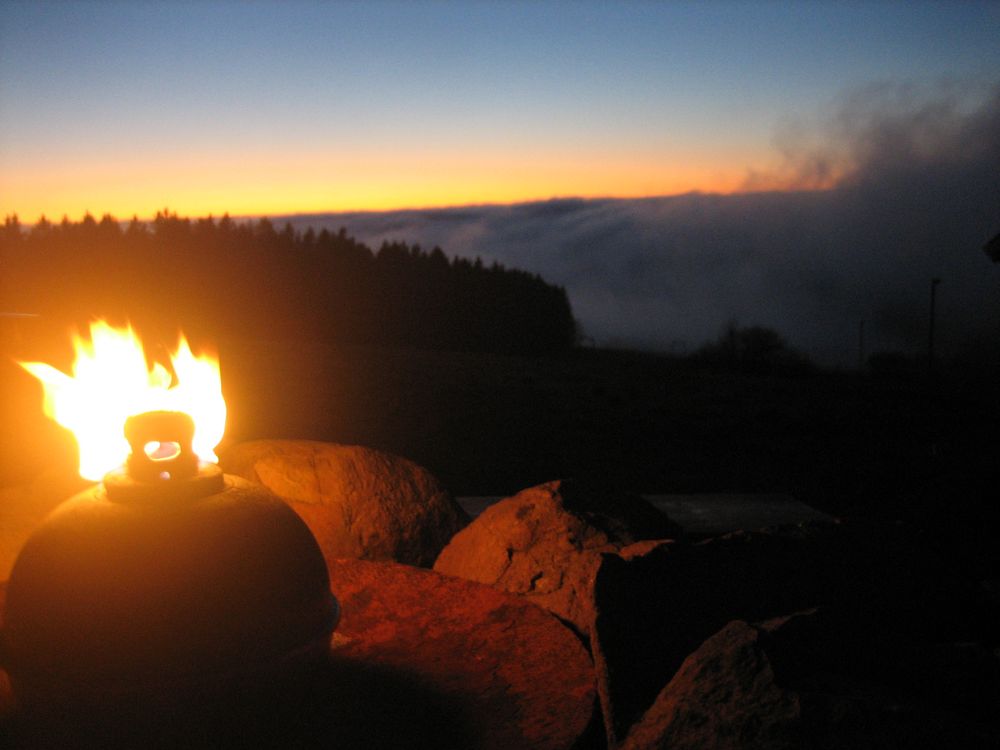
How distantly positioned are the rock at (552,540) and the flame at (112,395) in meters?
1.70

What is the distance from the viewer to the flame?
3.01 m

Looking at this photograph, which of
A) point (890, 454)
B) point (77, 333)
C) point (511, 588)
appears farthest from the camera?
point (890, 454)

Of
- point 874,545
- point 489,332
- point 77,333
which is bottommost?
point 489,332

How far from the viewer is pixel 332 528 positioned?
15.8 feet

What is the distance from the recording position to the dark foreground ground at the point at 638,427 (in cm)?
784

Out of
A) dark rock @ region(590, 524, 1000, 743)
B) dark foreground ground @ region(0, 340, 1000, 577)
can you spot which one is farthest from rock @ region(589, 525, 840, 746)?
dark foreground ground @ region(0, 340, 1000, 577)

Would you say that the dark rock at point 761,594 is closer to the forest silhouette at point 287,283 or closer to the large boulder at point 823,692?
Result: the large boulder at point 823,692

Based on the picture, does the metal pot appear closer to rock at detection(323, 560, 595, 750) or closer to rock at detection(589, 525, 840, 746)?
rock at detection(323, 560, 595, 750)

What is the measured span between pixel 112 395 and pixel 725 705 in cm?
239

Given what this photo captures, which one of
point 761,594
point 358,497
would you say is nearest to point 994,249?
point 761,594

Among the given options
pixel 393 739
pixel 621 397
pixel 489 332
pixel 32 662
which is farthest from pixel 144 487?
pixel 489 332

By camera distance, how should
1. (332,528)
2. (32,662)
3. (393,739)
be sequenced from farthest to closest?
(332,528) < (393,739) < (32,662)

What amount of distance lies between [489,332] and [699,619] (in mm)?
36919

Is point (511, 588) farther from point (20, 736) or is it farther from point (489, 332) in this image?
point (489, 332)
